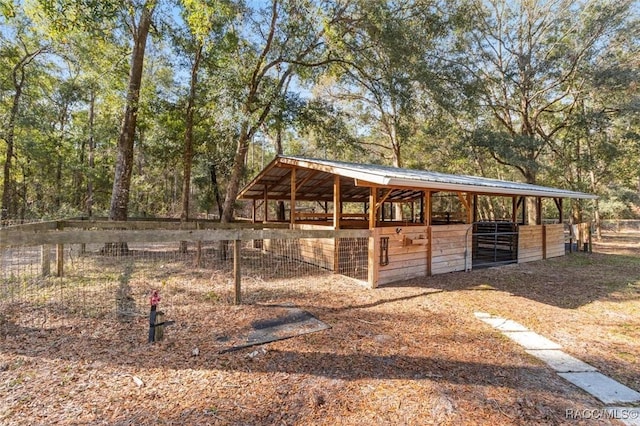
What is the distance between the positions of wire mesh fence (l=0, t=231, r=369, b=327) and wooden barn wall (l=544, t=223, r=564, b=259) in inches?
267

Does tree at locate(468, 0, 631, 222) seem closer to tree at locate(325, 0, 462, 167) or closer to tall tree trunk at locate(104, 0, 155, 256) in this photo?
tree at locate(325, 0, 462, 167)

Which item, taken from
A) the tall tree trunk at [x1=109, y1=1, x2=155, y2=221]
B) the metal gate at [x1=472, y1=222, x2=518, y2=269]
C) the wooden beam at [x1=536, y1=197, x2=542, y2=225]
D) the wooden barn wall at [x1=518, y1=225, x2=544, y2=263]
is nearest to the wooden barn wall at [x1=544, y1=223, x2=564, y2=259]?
the wooden barn wall at [x1=518, y1=225, x2=544, y2=263]

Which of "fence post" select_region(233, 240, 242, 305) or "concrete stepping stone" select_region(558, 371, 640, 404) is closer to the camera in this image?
"concrete stepping stone" select_region(558, 371, 640, 404)

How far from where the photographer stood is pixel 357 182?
6516 millimetres

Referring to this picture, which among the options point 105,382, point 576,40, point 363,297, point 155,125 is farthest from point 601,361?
point 155,125

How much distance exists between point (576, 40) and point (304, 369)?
16359 mm

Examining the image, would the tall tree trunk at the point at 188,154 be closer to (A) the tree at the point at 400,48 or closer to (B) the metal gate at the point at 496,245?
(A) the tree at the point at 400,48

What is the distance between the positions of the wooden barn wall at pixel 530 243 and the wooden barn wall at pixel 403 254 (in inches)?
172

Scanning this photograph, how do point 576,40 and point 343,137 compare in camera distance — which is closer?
point 343,137

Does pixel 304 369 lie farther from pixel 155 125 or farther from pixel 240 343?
pixel 155 125

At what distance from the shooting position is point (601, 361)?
3191 mm

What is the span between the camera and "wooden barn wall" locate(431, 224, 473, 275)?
23.1ft

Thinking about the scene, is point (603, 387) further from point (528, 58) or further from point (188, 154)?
point (528, 58)

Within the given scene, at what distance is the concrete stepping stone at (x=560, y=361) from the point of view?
3002 mm
